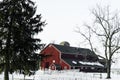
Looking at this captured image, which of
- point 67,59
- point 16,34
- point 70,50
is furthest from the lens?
point 70,50

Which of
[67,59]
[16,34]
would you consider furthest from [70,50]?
Result: [16,34]

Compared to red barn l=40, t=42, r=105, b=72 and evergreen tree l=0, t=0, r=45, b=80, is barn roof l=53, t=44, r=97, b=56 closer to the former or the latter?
red barn l=40, t=42, r=105, b=72

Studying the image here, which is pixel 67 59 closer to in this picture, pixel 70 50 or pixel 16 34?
pixel 70 50

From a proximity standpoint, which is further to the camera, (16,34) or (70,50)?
(70,50)

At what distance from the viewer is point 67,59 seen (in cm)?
8156

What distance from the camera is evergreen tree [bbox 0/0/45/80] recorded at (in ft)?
96.3

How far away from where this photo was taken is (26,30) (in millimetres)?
29844

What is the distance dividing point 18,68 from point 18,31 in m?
3.93

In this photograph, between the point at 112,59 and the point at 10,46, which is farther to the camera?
the point at 112,59

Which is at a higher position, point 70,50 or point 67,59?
point 70,50

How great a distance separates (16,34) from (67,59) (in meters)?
53.0

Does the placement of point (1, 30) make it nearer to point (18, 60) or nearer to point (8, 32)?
point (8, 32)

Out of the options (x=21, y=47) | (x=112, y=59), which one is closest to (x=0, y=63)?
(x=21, y=47)

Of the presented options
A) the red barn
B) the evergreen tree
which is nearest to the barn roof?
the red barn
